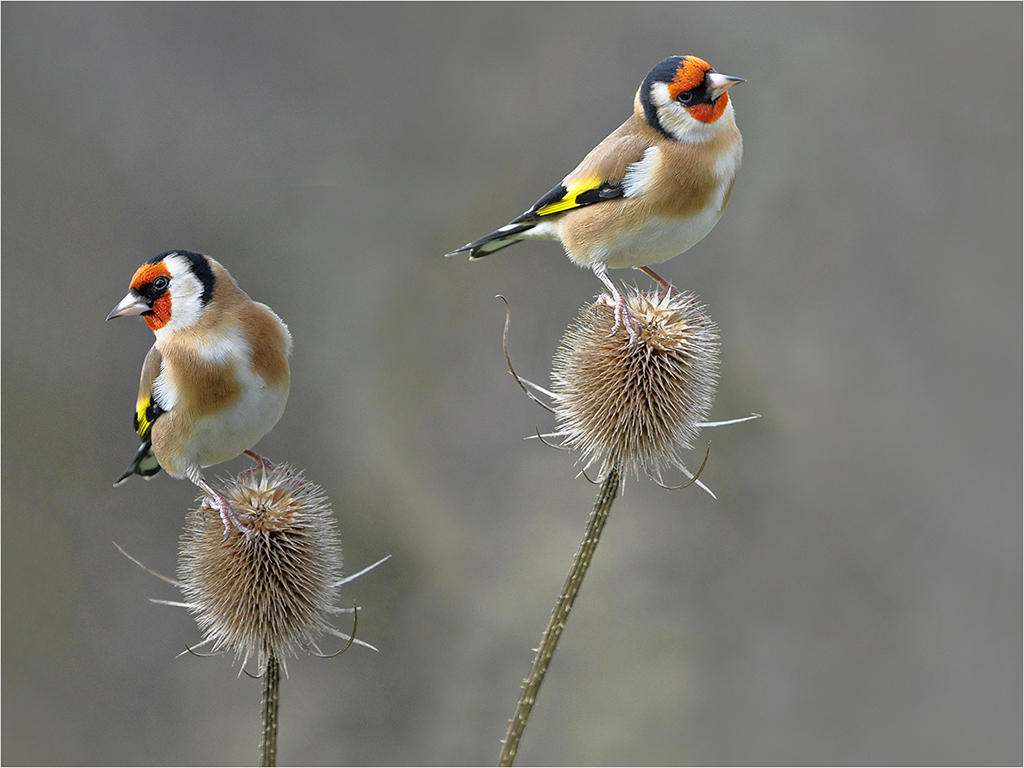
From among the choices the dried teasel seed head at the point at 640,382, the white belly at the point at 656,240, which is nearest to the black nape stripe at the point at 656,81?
the white belly at the point at 656,240

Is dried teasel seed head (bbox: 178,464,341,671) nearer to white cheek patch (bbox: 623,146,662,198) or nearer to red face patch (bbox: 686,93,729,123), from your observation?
white cheek patch (bbox: 623,146,662,198)

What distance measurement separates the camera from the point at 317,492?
194 centimetres

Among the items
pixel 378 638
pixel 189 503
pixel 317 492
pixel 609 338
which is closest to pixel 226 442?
pixel 317 492

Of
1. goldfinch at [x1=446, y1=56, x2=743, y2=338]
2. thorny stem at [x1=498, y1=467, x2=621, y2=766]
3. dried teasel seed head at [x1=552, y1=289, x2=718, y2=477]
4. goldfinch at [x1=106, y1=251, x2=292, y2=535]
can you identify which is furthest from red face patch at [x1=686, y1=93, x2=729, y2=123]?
goldfinch at [x1=106, y1=251, x2=292, y2=535]

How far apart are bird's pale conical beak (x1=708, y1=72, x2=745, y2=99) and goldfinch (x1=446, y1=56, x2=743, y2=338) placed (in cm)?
3

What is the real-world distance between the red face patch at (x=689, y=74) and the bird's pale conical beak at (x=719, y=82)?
0.02 m

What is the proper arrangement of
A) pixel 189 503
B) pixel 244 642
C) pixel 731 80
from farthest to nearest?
pixel 189 503 → pixel 244 642 → pixel 731 80

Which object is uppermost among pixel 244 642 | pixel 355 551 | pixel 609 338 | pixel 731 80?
pixel 731 80

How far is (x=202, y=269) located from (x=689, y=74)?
1.07m

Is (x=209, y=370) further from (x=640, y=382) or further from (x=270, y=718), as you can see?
(x=640, y=382)

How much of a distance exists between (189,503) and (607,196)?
9.65 feet

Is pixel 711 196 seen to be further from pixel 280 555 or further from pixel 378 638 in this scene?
pixel 378 638

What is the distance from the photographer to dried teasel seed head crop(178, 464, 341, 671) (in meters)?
1.82

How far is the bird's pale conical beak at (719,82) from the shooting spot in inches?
66.0
